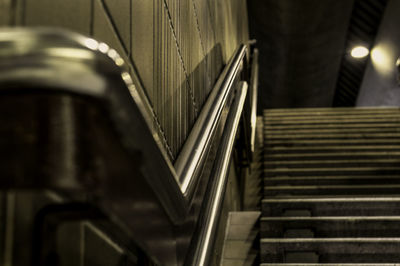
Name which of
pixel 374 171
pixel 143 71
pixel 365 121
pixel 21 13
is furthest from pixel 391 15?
pixel 21 13

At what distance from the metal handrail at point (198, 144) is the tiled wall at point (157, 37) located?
100 millimetres

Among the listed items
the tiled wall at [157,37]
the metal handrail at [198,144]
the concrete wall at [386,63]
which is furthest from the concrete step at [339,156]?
the concrete wall at [386,63]

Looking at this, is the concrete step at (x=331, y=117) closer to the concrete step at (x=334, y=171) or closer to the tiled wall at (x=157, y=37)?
the concrete step at (x=334, y=171)

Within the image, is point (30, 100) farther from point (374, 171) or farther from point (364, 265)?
point (374, 171)

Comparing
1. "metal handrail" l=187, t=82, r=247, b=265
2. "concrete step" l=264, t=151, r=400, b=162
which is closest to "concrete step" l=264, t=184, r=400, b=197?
"concrete step" l=264, t=151, r=400, b=162

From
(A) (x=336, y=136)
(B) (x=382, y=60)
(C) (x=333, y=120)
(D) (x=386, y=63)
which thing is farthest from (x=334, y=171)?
(B) (x=382, y=60)

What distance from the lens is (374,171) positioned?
3.91 meters

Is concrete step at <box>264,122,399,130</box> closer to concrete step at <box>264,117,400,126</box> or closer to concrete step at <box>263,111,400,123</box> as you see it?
concrete step at <box>264,117,400,126</box>

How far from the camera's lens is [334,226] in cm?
252

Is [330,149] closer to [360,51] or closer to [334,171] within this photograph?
[334,171]

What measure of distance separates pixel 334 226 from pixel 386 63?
729cm

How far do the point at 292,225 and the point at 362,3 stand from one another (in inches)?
370

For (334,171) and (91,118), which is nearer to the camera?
(91,118)

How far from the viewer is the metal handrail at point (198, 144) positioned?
946 millimetres
